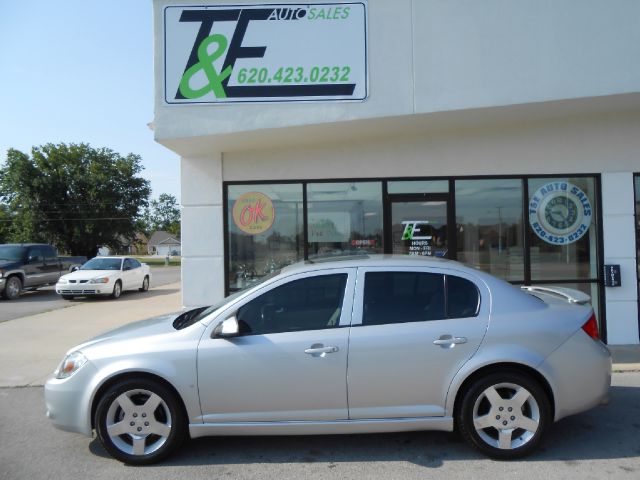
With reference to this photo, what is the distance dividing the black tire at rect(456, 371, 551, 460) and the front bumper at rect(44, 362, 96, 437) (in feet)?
9.84

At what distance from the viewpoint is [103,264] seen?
18.5m

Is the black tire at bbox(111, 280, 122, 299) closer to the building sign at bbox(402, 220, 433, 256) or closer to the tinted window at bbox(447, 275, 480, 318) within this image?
the building sign at bbox(402, 220, 433, 256)

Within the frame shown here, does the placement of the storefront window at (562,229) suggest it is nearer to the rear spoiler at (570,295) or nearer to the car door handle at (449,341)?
the rear spoiler at (570,295)

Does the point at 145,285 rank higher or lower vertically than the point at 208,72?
lower

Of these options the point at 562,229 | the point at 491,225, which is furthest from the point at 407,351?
the point at 562,229

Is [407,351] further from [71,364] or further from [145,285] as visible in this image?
[145,285]

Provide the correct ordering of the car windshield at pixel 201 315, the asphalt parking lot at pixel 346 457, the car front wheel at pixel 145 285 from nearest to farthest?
the asphalt parking lot at pixel 346 457 → the car windshield at pixel 201 315 → the car front wheel at pixel 145 285

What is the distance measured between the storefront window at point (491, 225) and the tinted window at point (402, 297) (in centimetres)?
423

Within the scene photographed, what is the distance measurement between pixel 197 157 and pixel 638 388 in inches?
268

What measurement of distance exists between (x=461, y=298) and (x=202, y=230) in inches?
197

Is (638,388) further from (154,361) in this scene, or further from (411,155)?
(154,361)

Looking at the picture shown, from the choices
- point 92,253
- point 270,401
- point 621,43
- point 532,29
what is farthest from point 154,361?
point 92,253

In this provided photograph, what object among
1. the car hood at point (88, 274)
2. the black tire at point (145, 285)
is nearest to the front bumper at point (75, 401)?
the car hood at point (88, 274)

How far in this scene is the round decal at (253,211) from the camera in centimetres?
835
